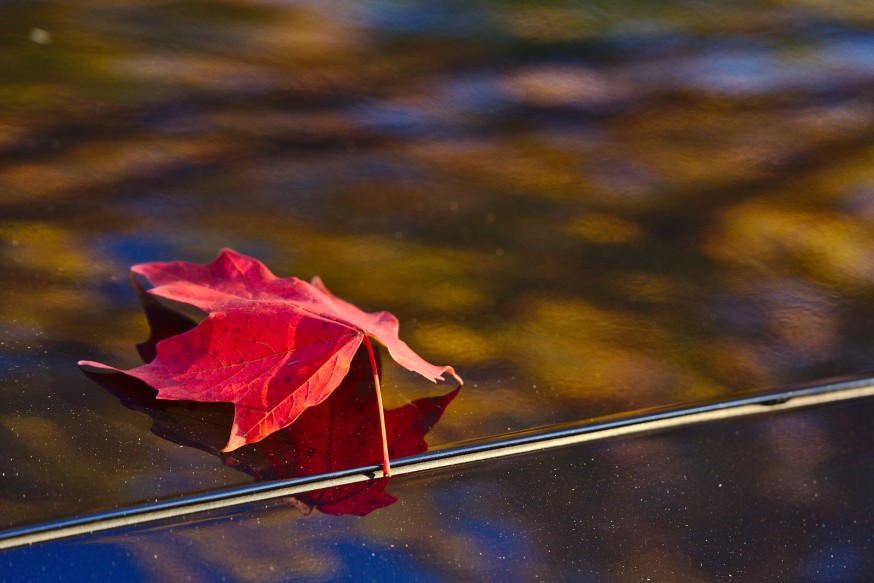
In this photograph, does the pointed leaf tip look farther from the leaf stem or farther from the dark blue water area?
the dark blue water area

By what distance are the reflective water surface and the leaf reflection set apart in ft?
0.06

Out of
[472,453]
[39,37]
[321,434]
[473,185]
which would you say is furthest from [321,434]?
[39,37]

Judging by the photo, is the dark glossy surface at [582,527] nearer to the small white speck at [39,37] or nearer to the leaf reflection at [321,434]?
the leaf reflection at [321,434]

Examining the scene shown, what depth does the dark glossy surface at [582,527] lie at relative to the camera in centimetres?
64

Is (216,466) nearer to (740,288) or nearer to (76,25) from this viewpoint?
(740,288)

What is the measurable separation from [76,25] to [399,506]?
801mm

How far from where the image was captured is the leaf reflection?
694 mm

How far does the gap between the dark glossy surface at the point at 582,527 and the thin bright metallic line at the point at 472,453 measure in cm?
1

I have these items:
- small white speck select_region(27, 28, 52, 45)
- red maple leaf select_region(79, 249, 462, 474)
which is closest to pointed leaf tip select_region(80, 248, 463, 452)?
red maple leaf select_region(79, 249, 462, 474)

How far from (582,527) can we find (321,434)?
0.22m

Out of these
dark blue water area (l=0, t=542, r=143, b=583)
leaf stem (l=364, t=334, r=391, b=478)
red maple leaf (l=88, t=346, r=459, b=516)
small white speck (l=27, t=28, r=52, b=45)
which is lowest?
dark blue water area (l=0, t=542, r=143, b=583)

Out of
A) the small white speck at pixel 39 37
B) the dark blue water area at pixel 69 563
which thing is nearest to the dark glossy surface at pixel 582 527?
the dark blue water area at pixel 69 563

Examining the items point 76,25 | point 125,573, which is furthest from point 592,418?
point 76,25

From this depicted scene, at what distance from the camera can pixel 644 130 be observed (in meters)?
1.13
